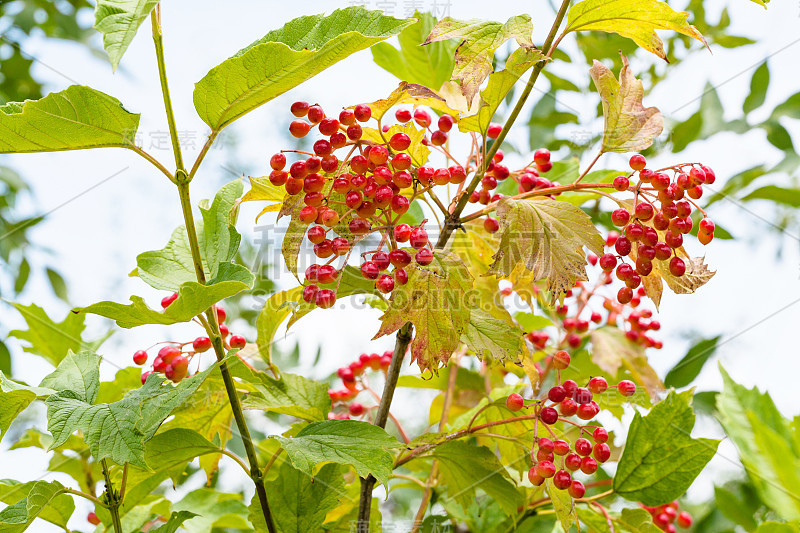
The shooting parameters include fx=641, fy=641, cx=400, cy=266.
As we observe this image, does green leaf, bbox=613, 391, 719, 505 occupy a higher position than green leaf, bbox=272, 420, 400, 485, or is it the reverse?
green leaf, bbox=272, 420, 400, 485

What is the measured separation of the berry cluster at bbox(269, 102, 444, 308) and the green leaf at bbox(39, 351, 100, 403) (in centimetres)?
21

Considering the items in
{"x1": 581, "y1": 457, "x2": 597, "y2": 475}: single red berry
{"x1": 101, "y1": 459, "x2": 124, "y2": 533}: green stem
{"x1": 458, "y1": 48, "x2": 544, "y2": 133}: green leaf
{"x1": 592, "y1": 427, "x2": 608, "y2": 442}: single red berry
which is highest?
{"x1": 458, "y1": 48, "x2": 544, "y2": 133}: green leaf

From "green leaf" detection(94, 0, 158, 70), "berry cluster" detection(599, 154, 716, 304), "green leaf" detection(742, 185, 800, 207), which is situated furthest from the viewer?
"green leaf" detection(742, 185, 800, 207)

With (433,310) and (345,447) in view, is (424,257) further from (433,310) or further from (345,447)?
(345,447)

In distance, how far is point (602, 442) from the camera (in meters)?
0.67

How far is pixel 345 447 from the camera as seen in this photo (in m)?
0.54

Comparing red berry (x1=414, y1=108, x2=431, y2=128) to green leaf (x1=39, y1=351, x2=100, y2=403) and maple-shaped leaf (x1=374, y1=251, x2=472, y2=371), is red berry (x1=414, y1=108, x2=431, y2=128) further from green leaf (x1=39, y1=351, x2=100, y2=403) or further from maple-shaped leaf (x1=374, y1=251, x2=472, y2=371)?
green leaf (x1=39, y1=351, x2=100, y2=403)

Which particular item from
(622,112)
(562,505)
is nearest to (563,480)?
(562,505)

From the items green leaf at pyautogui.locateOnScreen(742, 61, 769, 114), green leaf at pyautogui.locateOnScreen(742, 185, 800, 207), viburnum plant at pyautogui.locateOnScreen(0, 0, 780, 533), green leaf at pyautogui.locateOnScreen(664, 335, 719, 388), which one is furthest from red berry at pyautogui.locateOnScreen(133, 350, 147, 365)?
green leaf at pyautogui.locateOnScreen(742, 61, 769, 114)

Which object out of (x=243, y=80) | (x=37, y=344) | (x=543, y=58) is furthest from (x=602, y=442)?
(x=37, y=344)

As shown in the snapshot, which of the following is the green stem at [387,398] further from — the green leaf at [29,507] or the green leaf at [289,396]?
the green leaf at [29,507]

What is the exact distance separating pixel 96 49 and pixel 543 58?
3.87 feet

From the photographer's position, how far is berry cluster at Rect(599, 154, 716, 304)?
57 centimetres

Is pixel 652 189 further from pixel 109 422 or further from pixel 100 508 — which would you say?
pixel 100 508
